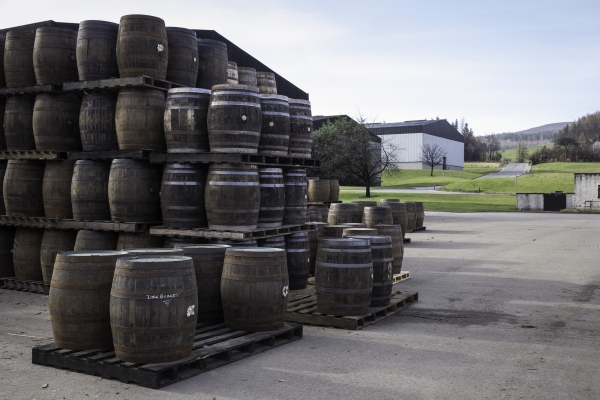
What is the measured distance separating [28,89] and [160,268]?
22.2 ft

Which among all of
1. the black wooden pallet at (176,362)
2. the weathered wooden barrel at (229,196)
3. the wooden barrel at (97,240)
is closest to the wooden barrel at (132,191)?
the wooden barrel at (97,240)

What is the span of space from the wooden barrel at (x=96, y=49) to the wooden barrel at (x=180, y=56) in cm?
95

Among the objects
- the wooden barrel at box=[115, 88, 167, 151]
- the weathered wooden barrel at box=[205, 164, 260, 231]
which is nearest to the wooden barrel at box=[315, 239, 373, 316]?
the weathered wooden barrel at box=[205, 164, 260, 231]

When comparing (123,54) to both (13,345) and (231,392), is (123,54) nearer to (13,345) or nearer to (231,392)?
(13,345)

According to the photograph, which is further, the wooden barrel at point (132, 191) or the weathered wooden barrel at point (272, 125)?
the weathered wooden barrel at point (272, 125)

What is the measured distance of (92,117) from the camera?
33.7 ft

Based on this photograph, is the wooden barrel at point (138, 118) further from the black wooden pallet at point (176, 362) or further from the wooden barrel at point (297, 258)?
the black wooden pallet at point (176, 362)

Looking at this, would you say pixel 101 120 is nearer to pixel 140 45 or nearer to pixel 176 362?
pixel 140 45

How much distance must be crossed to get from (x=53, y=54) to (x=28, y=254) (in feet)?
12.3

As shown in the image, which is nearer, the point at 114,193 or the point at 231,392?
the point at 231,392

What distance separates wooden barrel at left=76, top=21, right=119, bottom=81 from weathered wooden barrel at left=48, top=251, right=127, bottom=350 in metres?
4.85

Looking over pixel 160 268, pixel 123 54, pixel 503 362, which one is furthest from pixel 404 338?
pixel 123 54

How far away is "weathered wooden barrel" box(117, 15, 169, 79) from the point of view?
32.0ft

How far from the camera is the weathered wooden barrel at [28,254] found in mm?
11133
